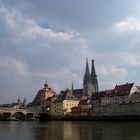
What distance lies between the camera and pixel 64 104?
14175 cm

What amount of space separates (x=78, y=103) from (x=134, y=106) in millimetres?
48679

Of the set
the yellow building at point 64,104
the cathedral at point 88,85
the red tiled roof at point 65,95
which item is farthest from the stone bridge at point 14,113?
the cathedral at point 88,85

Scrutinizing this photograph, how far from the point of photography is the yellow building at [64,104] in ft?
465

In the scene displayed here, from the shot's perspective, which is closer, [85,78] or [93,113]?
[93,113]

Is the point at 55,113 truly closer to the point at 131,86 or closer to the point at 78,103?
the point at 78,103

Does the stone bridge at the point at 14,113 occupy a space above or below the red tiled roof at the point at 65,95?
below

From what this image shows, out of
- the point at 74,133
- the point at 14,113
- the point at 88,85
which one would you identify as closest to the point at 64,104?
the point at 14,113

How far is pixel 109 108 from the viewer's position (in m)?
111

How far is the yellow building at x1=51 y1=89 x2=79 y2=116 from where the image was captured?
142 metres

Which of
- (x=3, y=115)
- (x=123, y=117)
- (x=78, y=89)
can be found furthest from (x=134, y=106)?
(x=78, y=89)

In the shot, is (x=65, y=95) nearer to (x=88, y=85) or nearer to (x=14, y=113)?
(x=14, y=113)

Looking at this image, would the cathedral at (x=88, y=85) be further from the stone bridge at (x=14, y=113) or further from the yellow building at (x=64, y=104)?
the stone bridge at (x=14, y=113)

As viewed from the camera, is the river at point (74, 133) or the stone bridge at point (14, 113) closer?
the river at point (74, 133)

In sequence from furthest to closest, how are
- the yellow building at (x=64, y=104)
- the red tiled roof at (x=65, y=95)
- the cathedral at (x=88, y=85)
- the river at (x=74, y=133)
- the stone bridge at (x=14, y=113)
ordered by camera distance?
the cathedral at (x=88, y=85), the red tiled roof at (x=65, y=95), the yellow building at (x=64, y=104), the stone bridge at (x=14, y=113), the river at (x=74, y=133)
